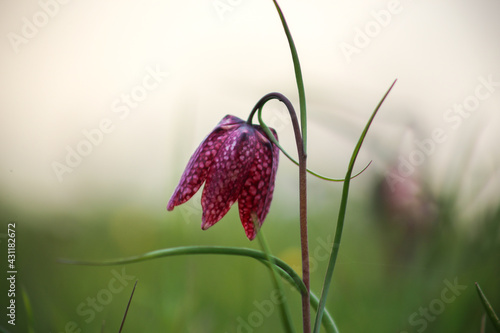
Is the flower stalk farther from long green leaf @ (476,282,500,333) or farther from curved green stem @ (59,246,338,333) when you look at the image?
A: long green leaf @ (476,282,500,333)

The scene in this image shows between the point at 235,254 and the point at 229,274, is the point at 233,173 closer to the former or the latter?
the point at 235,254

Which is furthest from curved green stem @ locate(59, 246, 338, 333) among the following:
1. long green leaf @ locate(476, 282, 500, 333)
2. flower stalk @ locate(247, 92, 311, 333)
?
long green leaf @ locate(476, 282, 500, 333)

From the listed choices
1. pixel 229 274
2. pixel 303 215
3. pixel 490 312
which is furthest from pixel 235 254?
pixel 229 274

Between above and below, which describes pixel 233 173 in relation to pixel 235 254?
above

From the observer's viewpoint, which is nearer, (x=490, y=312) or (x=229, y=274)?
(x=490, y=312)

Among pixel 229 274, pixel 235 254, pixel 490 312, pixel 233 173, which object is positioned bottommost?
pixel 229 274

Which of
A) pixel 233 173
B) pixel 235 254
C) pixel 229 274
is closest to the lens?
pixel 235 254

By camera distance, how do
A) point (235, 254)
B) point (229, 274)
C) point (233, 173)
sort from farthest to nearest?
point (229, 274)
point (233, 173)
point (235, 254)
